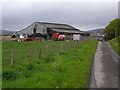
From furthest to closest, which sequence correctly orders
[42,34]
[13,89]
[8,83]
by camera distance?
[42,34] < [8,83] < [13,89]

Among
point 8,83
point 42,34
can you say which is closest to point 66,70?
point 8,83

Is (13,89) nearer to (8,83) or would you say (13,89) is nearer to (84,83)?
(8,83)

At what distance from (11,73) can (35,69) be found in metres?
2.36

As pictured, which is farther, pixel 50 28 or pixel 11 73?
pixel 50 28

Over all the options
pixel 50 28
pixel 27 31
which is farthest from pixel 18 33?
pixel 50 28

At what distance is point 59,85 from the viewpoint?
1183cm

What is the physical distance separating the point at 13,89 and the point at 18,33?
99775mm

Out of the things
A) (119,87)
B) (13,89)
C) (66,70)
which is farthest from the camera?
(66,70)

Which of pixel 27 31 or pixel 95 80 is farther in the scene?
pixel 27 31

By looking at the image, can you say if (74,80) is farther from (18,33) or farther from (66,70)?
(18,33)

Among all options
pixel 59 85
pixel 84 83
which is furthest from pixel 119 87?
pixel 59 85

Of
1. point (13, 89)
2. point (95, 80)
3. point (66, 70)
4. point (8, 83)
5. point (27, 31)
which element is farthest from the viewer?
point (27, 31)

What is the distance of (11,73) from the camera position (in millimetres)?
13141

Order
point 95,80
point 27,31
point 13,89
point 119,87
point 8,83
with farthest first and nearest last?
1. point 27,31
2. point 95,80
3. point 119,87
4. point 8,83
5. point 13,89
